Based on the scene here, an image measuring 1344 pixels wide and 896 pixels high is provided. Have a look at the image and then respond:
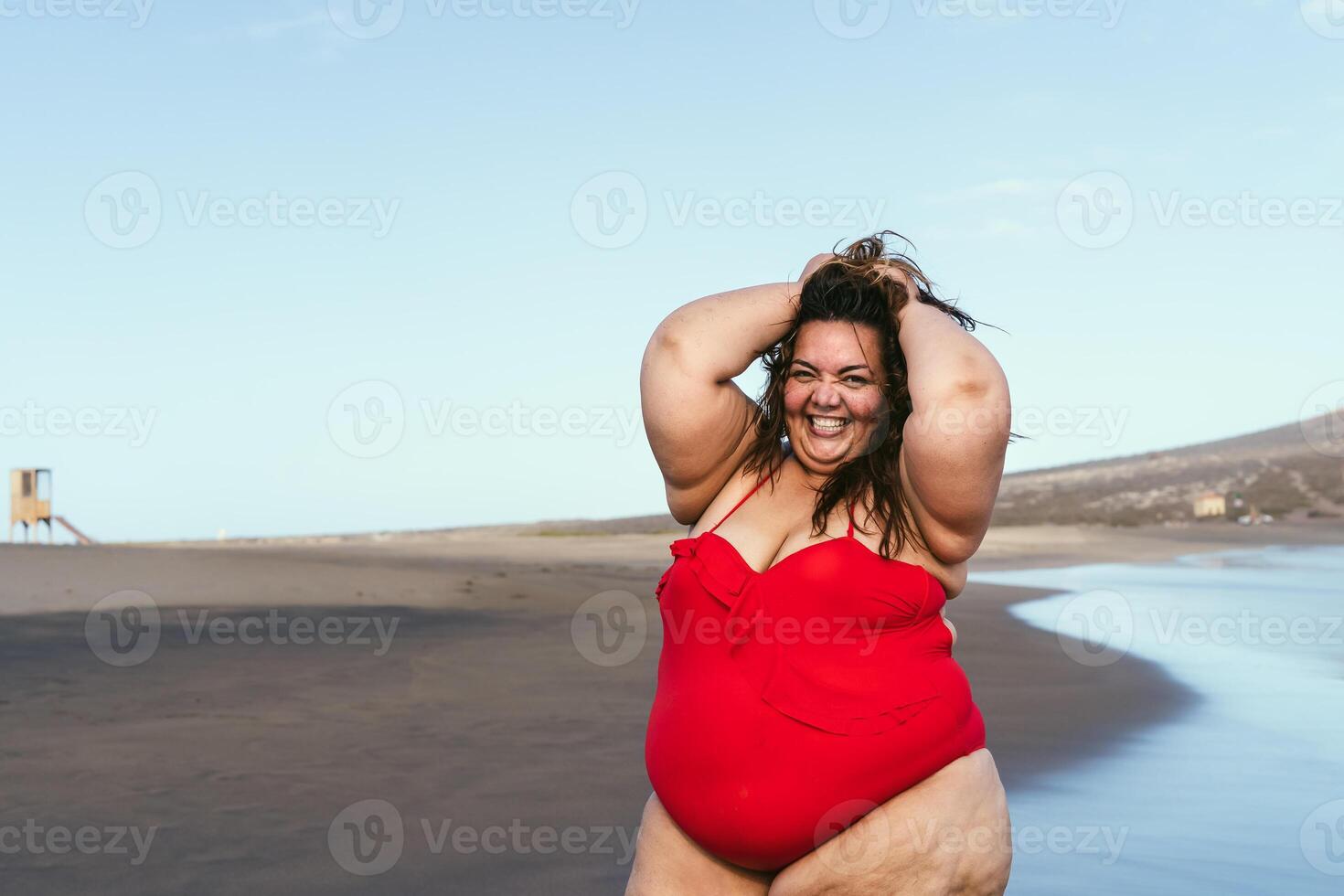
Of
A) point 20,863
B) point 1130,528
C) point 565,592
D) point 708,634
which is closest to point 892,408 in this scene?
point 708,634

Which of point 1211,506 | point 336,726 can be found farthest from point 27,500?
point 1211,506

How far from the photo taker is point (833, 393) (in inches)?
102

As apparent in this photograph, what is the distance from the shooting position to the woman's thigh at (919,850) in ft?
7.86

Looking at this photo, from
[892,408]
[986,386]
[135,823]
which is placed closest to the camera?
[986,386]

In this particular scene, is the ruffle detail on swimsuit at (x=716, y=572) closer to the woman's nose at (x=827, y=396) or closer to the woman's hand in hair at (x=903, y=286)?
the woman's nose at (x=827, y=396)

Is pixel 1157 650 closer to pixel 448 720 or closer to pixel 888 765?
pixel 448 720

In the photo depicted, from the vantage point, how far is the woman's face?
2.59 m

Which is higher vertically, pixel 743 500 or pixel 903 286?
pixel 903 286

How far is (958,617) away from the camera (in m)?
12.9

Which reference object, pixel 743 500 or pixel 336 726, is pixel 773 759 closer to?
pixel 743 500

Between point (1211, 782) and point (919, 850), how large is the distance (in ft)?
13.6

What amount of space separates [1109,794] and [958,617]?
722cm

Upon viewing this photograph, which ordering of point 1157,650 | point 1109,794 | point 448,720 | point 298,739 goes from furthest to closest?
point 1157,650 < point 448,720 < point 298,739 < point 1109,794

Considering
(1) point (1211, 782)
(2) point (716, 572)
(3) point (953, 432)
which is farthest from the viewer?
(1) point (1211, 782)
